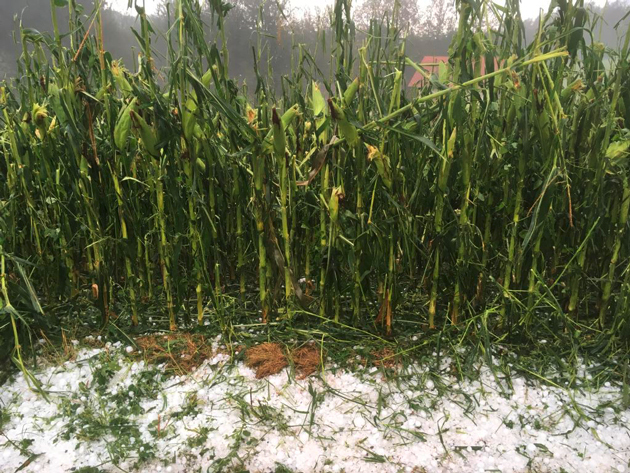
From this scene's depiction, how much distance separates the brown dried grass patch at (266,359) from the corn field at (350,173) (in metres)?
0.11

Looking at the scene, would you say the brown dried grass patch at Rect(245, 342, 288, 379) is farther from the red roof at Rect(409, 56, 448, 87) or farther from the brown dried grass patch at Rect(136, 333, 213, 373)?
the red roof at Rect(409, 56, 448, 87)

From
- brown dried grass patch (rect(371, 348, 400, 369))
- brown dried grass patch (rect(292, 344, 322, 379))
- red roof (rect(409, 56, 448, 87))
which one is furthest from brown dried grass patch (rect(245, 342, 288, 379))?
red roof (rect(409, 56, 448, 87))

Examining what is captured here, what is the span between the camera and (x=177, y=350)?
3.76 ft

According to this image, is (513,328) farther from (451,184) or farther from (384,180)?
(384,180)

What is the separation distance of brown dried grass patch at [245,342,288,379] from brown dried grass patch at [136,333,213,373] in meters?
0.11

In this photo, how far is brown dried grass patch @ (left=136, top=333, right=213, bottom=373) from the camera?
110cm

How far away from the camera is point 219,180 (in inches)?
44.8

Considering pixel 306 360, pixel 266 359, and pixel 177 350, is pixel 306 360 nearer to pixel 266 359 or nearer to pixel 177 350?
pixel 266 359

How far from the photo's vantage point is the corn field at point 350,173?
3.15 ft

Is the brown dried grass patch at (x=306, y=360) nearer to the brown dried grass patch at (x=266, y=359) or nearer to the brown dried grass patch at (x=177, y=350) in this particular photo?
the brown dried grass patch at (x=266, y=359)

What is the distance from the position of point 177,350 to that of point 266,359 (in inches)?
9.5

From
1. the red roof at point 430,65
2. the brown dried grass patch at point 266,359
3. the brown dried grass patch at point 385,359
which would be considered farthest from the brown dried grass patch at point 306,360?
the red roof at point 430,65

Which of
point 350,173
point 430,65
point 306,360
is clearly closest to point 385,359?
point 306,360

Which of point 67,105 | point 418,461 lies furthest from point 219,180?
point 418,461
